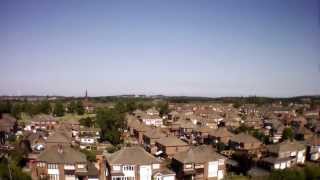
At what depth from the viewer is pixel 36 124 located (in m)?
55.6

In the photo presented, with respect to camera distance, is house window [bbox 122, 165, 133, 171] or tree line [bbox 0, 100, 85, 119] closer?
house window [bbox 122, 165, 133, 171]

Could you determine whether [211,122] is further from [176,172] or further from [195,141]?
[176,172]

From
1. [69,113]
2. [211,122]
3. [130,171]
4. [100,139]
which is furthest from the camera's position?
[69,113]

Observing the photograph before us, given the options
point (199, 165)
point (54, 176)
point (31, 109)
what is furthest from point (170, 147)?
point (31, 109)

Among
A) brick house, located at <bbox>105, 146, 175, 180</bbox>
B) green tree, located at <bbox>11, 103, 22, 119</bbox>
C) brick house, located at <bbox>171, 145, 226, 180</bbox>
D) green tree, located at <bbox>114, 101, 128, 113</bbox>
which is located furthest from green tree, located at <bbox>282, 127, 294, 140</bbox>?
green tree, located at <bbox>11, 103, 22, 119</bbox>

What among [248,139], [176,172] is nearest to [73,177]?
[176,172]

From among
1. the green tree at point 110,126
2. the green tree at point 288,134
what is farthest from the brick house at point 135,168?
the green tree at point 288,134

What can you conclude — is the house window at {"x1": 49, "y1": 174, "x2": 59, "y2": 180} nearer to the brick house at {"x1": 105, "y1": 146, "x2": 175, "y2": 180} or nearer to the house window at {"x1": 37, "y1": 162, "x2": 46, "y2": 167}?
the house window at {"x1": 37, "y1": 162, "x2": 46, "y2": 167}

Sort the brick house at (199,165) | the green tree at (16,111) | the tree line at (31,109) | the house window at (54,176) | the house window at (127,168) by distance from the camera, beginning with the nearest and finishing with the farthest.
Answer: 1. the house window at (127,168)
2. the house window at (54,176)
3. the brick house at (199,165)
4. the green tree at (16,111)
5. the tree line at (31,109)

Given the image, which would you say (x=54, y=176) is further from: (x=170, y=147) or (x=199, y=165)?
(x=170, y=147)

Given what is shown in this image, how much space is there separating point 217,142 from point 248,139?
4.53 meters

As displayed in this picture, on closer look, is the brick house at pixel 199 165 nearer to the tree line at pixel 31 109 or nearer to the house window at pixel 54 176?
the house window at pixel 54 176

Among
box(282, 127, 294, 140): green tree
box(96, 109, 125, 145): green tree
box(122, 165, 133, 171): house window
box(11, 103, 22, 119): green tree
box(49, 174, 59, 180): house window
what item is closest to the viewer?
box(122, 165, 133, 171): house window

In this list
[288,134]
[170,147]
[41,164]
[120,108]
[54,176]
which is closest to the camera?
[54,176]
